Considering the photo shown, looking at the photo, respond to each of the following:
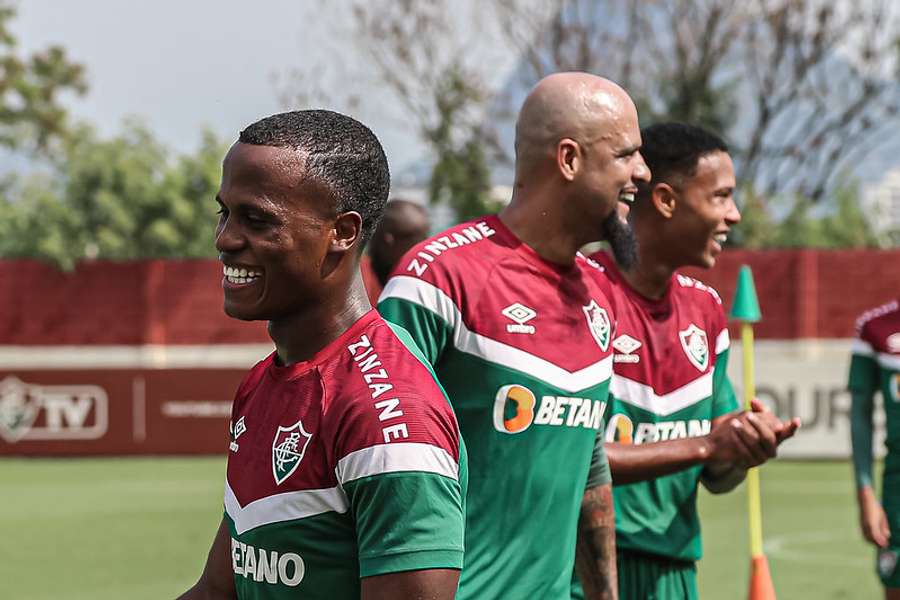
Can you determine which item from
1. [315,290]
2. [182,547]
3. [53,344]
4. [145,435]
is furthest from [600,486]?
[53,344]

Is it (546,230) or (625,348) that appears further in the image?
(625,348)

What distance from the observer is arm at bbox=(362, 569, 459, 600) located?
2.48 m

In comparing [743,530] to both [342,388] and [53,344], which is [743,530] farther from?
[53,344]

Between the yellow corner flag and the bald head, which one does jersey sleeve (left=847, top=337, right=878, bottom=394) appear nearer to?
the yellow corner flag

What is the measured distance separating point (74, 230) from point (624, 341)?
97.7 ft

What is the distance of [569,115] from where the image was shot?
13.6ft

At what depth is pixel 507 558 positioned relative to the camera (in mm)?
3684

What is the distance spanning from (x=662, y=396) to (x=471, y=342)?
1.21 m

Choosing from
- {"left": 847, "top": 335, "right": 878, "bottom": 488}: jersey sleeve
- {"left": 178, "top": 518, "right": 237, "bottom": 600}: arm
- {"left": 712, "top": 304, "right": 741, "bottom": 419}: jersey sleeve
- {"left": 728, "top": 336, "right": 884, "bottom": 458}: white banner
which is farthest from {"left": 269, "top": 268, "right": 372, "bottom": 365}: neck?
{"left": 728, "top": 336, "right": 884, "bottom": 458}: white banner

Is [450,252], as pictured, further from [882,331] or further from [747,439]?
[882,331]

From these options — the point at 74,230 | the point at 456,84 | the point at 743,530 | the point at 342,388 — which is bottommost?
the point at 743,530

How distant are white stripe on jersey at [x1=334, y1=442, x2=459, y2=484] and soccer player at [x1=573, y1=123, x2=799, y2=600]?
198 cm

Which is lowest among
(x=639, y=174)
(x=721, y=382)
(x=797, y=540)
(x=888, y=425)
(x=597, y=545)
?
(x=797, y=540)

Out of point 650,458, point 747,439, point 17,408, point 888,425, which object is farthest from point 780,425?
point 17,408
